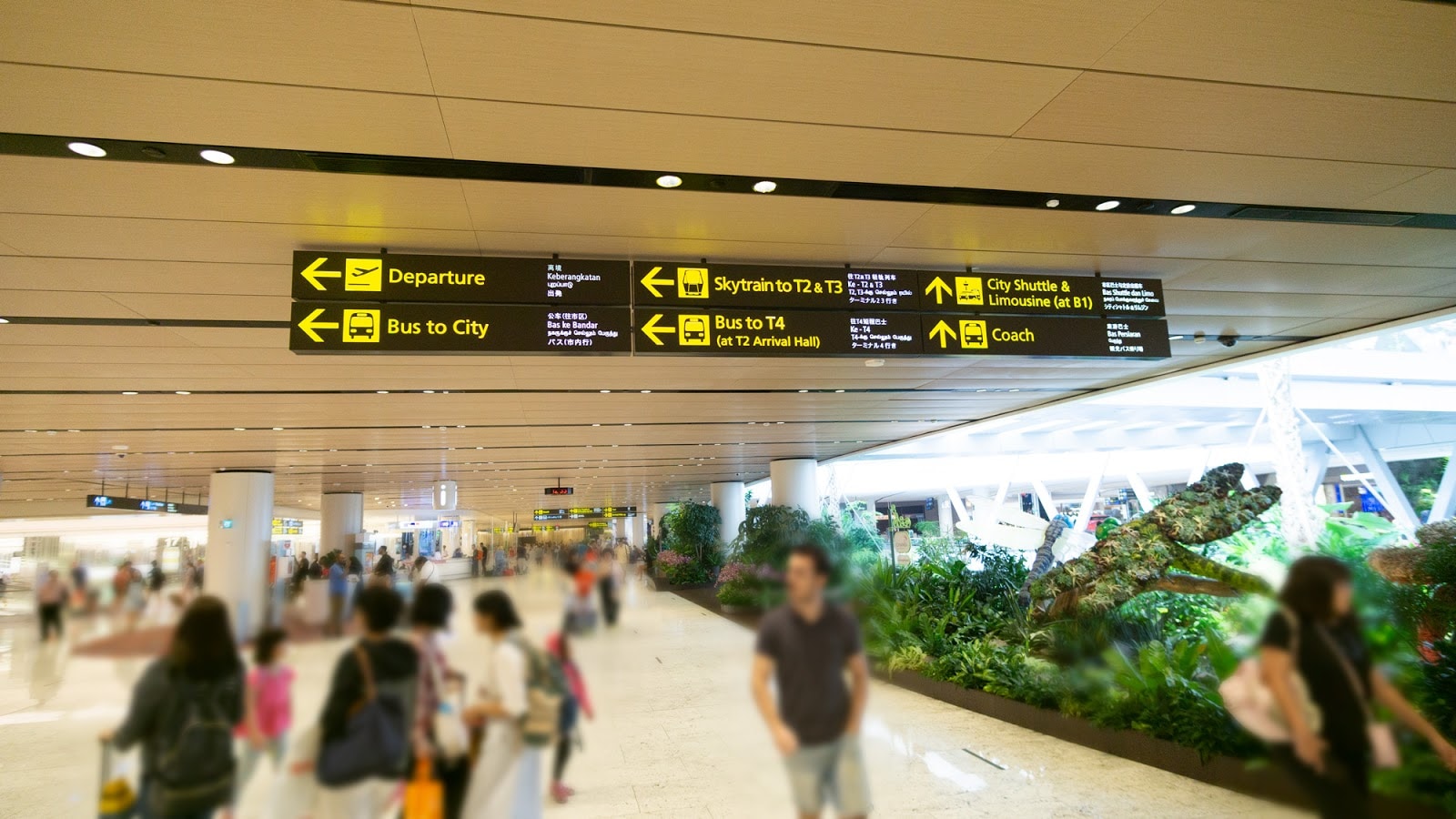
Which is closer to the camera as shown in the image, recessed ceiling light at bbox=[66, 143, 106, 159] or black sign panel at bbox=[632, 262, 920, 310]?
recessed ceiling light at bbox=[66, 143, 106, 159]

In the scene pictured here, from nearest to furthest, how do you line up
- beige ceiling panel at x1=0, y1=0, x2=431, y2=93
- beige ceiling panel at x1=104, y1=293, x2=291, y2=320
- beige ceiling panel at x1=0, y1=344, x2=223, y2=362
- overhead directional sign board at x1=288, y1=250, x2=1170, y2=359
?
1. beige ceiling panel at x1=0, y1=0, x2=431, y2=93
2. overhead directional sign board at x1=288, y1=250, x2=1170, y2=359
3. beige ceiling panel at x1=104, y1=293, x2=291, y2=320
4. beige ceiling panel at x1=0, y1=344, x2=223, y2=362

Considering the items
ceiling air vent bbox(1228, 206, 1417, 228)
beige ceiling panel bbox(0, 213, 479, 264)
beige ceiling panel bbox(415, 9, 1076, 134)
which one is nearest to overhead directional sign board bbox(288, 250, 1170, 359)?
beige ceiling panel bbox(0, 213, 479, 264)

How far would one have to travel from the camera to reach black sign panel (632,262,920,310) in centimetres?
660

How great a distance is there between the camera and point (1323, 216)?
6.79 metres

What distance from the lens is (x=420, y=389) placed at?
457 inches

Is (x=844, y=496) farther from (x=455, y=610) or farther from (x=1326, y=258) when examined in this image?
(x=455, y=610)

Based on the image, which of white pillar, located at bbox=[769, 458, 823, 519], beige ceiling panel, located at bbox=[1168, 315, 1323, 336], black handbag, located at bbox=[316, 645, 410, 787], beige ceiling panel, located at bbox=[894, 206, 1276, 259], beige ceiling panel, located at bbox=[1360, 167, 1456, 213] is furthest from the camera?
white pillar, located at bbox=[769, 458, 823, 519]

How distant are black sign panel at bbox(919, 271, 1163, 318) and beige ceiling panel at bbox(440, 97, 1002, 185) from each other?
166cm

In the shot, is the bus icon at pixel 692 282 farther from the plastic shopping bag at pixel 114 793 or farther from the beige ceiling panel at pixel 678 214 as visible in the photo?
the plastic shopping bag at pixel 114 793

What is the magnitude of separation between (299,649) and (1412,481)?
41500 mm

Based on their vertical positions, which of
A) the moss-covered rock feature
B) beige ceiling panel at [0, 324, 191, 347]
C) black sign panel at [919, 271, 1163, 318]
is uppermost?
beige ceiling panel at [0, 324, 191, 347]

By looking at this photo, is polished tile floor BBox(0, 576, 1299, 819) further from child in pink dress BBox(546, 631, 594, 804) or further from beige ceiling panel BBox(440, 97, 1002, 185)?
beige ceiling panel BBox(440, 97, 1002, 185)

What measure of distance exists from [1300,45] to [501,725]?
5312mm

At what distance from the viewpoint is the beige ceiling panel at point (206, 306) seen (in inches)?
291
